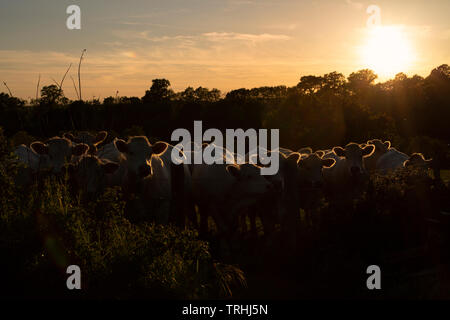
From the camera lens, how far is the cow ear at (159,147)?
Result: 502 inches

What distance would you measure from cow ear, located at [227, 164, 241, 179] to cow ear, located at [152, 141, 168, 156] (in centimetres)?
203

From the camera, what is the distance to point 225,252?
10664 millimetres

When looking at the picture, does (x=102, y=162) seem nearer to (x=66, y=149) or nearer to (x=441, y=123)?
(x=66, y=149)

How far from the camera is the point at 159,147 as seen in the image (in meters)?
12.8

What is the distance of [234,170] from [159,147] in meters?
2.27

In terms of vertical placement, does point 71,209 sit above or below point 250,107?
below

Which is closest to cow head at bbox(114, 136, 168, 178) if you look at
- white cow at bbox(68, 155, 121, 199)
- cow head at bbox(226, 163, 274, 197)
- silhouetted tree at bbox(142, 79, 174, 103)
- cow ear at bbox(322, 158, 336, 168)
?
white cow at bbox(68, 155, 121, 199)

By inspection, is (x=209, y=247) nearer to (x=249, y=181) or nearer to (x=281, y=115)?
(x=249, y=181)

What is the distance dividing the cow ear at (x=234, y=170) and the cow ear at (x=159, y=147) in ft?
6.67

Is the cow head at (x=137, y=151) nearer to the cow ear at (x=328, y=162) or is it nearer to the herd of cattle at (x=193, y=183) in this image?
the herd of cattle at (x=193, y=183)

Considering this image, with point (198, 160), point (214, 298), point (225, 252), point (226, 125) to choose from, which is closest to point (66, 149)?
point (198, 160)

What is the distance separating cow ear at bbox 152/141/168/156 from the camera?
41.8 ft
